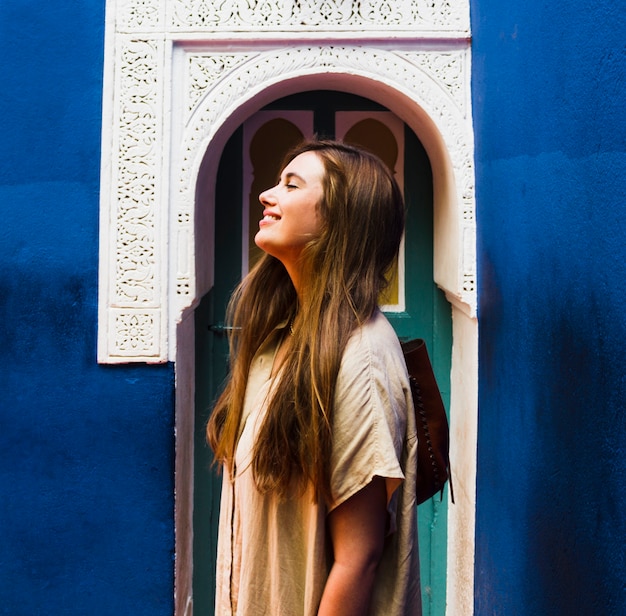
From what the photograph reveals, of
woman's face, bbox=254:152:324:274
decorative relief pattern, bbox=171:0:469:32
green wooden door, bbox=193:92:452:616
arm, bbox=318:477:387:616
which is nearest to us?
arm, bbox=318:477:387:616

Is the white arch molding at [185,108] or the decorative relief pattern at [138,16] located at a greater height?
the decorative relief pattern at [138,16]

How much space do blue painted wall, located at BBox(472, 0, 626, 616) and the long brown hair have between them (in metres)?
0.48

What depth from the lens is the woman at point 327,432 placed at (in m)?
1.26

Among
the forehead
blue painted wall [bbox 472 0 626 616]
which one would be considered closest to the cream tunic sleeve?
the forehead

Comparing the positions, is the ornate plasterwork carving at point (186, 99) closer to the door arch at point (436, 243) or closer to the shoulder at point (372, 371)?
the door arch at point (436, 243)

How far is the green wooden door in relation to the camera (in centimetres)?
310

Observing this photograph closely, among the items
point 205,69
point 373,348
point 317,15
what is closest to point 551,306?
point 373,348

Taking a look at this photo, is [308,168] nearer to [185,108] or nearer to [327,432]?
[327,432]

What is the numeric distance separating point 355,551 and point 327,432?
0.20m

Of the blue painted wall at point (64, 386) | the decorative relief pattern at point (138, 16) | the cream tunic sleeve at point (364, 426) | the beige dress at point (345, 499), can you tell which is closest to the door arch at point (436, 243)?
the blue painted wall at point (64, 386)

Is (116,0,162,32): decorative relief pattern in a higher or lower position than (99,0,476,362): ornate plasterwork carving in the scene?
higher

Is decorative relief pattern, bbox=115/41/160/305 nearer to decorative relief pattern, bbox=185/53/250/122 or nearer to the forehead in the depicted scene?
decorative relief pattern, bbox=185/53/250/122

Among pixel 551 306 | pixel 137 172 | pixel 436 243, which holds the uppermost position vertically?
pixel 137 172

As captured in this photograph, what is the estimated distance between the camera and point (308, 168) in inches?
57.4
